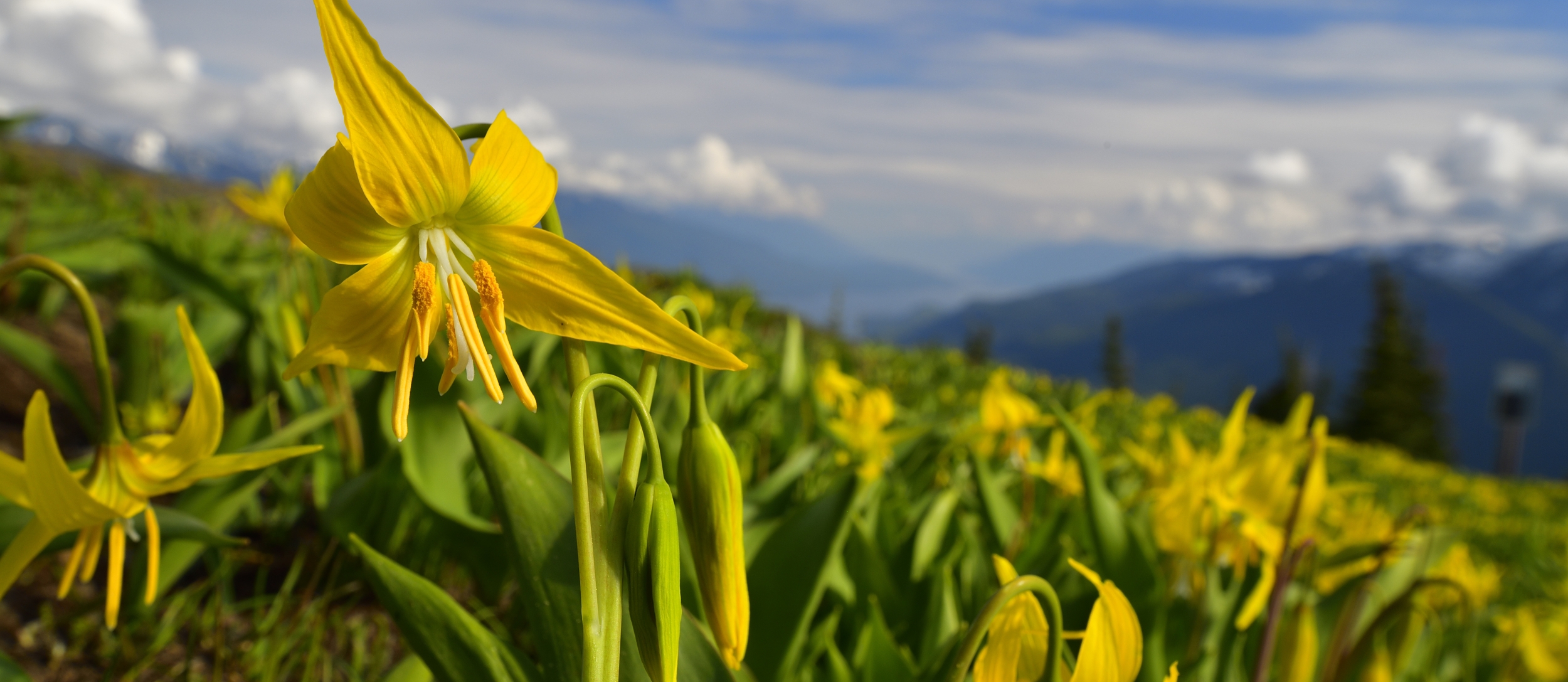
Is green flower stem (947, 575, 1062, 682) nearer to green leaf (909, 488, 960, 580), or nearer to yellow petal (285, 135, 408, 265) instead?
yellow petal (285, 135, 408, 265)

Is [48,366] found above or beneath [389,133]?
beneath

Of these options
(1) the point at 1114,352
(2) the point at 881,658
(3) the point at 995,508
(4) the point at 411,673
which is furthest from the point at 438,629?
(1) the point at 1114,352

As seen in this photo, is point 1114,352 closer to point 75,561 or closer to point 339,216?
point 75,561

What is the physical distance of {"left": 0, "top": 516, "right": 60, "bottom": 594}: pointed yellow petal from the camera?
38.7 inches

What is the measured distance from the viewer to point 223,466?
1.06 m

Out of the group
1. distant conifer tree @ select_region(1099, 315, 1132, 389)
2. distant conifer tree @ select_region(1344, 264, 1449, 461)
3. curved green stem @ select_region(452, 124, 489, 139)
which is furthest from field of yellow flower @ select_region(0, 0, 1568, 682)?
distant conifer tree @ select_region(1099, 315, 1132, 389)

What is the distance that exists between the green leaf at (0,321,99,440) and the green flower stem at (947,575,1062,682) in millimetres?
2679

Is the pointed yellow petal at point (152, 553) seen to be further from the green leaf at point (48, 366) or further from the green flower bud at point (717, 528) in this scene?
the green leaf at point (48, 366)

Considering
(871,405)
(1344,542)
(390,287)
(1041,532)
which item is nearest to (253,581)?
(871,405)

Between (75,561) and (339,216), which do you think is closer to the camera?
(339,216)

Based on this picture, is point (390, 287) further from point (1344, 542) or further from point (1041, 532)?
point (1344, 542)

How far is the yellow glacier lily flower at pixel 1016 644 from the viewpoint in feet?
2.94

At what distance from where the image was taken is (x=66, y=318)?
156 inches

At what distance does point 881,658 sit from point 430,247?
97 cm
